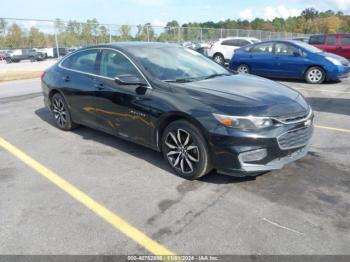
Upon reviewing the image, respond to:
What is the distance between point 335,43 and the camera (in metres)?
17.6

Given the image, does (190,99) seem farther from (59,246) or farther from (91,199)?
(59,246)

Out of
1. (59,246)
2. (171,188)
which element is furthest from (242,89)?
(59,246)

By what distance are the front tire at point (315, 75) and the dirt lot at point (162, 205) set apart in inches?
269

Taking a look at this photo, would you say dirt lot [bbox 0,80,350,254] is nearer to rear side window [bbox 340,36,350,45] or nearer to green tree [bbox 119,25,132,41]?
rear side window [bbox 340,36,350,45]

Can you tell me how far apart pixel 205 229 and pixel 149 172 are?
1.50 meters

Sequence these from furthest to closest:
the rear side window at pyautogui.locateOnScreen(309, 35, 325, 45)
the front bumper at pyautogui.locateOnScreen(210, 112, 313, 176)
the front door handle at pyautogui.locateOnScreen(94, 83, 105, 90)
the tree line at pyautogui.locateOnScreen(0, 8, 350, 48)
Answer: the tree line at pyautogui.locateOnScreen(0, 8, 350, 48)
the rear side window at pyautogui.locateOnScreen(309, 35, 325, 45)
the front door handle at pyautogui.locateOnScreen(94, 83, 105, 90)
the front bumper at pyautogui.locateOnScreen(210, 112, 313, 176)

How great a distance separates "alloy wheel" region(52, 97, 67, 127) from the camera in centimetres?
647

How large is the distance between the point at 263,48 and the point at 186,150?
966 cm

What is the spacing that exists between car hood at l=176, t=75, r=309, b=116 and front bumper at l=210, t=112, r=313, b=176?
216mm

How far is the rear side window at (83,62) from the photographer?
18.7 ft

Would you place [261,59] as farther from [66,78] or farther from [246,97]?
[246,97]

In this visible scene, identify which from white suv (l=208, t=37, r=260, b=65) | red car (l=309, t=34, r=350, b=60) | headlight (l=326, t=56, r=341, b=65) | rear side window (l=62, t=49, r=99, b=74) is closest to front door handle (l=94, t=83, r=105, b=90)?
rear side window (l=62, t=49, r=99, b=74)

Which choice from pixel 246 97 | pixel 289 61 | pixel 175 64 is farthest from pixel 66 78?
pixel 289 61

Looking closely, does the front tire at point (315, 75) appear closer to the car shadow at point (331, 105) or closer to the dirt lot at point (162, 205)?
the car shadow at point (331, 105)
